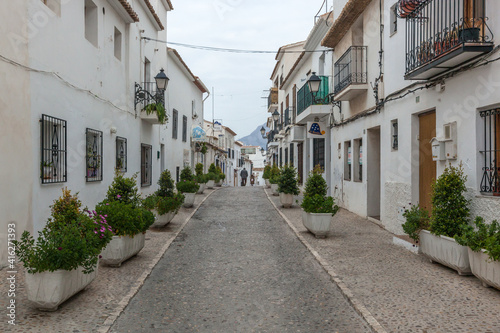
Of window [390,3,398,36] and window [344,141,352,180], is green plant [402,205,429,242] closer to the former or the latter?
window [390,3,398,36]

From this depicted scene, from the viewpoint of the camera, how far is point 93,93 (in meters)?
9.90

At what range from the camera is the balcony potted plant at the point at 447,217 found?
6230 millimetres

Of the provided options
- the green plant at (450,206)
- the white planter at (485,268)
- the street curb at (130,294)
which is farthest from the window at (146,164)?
the white planter at (485,268)

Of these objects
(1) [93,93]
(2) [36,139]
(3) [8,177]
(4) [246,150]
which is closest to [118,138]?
(1) [93,93]

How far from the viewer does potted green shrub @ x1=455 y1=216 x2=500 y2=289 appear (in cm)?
495

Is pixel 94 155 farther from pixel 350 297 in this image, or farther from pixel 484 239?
pixel 484 239

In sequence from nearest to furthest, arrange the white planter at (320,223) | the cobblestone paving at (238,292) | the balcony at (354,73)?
the cobblestone paving at (238,292)
the white planter at (320,223)
the balcony at (354,73)

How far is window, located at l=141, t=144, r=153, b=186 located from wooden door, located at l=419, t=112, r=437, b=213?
9.23 m

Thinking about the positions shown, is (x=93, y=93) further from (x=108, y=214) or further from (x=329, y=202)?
(x=329, y=202)

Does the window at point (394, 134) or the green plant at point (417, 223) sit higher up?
the window at point (394, 134)

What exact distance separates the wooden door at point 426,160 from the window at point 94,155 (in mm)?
7114

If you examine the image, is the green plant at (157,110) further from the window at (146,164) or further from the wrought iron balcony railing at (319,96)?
the wrought iron balcony railing at (319,96)

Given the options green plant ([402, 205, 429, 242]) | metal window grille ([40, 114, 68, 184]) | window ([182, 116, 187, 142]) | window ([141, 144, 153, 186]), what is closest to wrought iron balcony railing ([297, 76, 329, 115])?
window ([141, 144, 153, 186])

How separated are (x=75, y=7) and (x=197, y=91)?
60.9 ft
